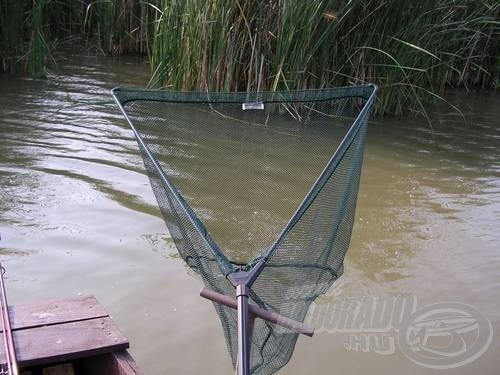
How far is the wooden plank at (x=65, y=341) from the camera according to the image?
6.01 ft

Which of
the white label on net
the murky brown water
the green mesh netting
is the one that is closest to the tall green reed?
the murky brown water

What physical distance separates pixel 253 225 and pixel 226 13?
265cm

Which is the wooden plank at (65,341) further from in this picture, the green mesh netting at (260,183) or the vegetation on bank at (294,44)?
the vegetation on bank at (294,44)

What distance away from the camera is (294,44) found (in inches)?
205

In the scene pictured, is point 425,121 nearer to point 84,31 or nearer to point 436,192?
point 436,192

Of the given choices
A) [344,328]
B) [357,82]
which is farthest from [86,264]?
[357,82]

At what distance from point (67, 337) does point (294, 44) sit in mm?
3811

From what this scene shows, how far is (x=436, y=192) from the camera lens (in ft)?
13.9

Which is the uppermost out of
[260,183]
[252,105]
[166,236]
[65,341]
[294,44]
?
[294,44]

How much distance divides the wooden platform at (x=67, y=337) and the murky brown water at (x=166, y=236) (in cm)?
32

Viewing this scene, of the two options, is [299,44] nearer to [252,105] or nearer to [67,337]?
[252,105]

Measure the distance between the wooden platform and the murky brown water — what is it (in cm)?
32

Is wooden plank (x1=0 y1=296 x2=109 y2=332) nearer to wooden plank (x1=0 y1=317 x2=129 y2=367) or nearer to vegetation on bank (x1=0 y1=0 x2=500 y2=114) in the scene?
wooden plank (x1=0 y1=317 x2=129 y2=367)

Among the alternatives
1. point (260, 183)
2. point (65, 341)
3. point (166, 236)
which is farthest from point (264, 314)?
point (166, 236)
